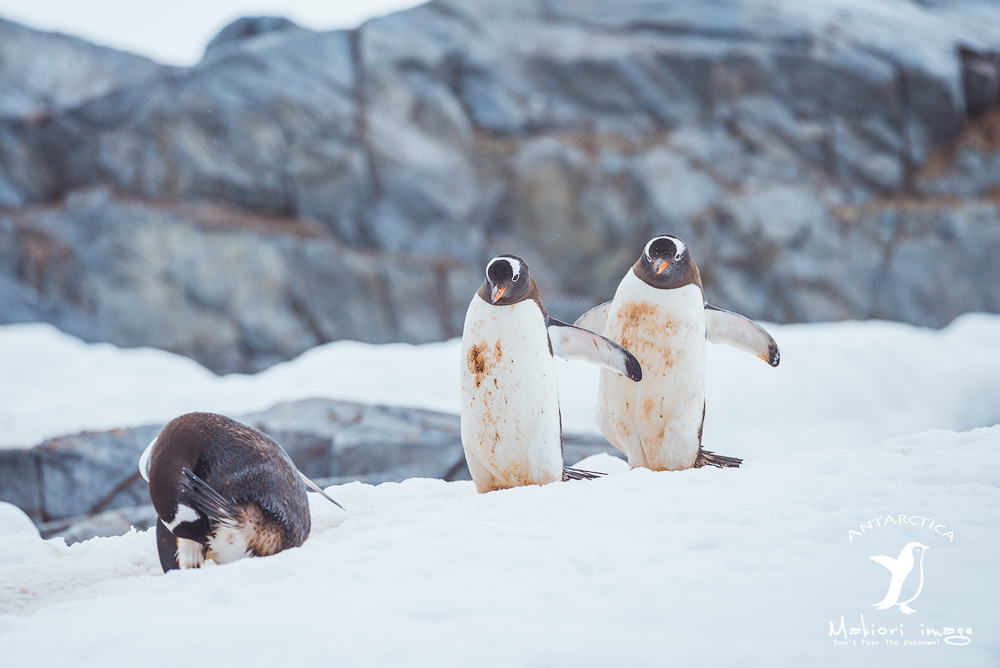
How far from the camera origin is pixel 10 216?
420 inches

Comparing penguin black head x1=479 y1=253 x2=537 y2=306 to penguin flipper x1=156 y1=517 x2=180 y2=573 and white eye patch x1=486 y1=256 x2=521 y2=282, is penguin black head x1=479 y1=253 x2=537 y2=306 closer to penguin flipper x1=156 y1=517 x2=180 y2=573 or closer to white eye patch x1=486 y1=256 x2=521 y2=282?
white eye patch x1=486 y1=256 x2=521 y2=282

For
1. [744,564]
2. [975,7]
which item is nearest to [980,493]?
[744,564]

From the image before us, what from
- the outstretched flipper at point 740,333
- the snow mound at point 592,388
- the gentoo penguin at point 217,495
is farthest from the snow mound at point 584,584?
the snow mound at point 592,388

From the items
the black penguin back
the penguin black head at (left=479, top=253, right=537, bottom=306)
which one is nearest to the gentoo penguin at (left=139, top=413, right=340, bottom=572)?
the black penguin back

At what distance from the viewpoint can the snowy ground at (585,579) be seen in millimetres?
1466

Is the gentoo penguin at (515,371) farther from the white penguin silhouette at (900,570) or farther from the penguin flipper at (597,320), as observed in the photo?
the white penguin silhouette at (900,570)

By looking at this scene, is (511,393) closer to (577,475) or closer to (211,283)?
(577,475)

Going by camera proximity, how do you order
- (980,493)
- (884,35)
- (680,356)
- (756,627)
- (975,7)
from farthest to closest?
(975,7), (884,35), (680,356), (980,493), (756,627)

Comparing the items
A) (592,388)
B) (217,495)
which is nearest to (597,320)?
(217,495)

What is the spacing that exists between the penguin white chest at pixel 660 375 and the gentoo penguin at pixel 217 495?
1494 mm

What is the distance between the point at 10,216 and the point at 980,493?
12.4 metres

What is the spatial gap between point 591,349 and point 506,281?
0.46m

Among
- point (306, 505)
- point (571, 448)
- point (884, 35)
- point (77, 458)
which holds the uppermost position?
point (884, 35)

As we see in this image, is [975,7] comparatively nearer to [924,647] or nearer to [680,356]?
[680,356]
